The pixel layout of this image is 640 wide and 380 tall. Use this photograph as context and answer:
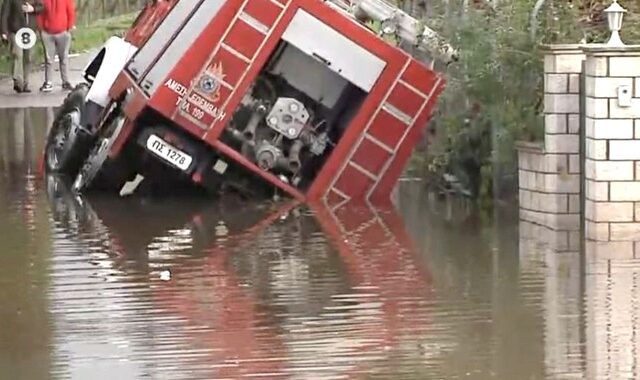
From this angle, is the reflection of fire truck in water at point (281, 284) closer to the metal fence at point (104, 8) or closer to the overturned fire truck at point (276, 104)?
the overturned fire truck at point (276, 104)

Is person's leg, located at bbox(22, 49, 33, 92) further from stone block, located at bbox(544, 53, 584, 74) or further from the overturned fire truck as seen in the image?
stone block, located at bbox(544, 53, 584, 74)

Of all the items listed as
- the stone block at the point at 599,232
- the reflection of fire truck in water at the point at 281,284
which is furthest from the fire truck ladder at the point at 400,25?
the stone block at the point at 599,232

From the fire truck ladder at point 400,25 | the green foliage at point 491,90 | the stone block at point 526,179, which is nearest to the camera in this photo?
the stone block at point 526,179

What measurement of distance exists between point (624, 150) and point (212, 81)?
13.2 ft

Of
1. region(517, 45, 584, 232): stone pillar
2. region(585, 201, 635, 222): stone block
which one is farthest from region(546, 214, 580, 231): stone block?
region(585, 201, 635, 222): stone block

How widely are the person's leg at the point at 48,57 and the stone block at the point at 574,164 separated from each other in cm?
1493

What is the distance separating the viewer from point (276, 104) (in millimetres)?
15047

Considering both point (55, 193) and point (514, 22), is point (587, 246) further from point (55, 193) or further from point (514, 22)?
point (55, 193)

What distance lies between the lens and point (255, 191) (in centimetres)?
1530

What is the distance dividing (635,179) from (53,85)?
17.0 m

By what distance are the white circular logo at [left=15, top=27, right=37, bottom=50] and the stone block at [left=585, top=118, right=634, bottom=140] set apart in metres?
15.5


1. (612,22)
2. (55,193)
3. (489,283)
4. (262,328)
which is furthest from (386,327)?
(55,193)

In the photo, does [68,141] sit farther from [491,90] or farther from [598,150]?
[598,150]

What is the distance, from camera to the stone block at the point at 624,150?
12203 millimetres
